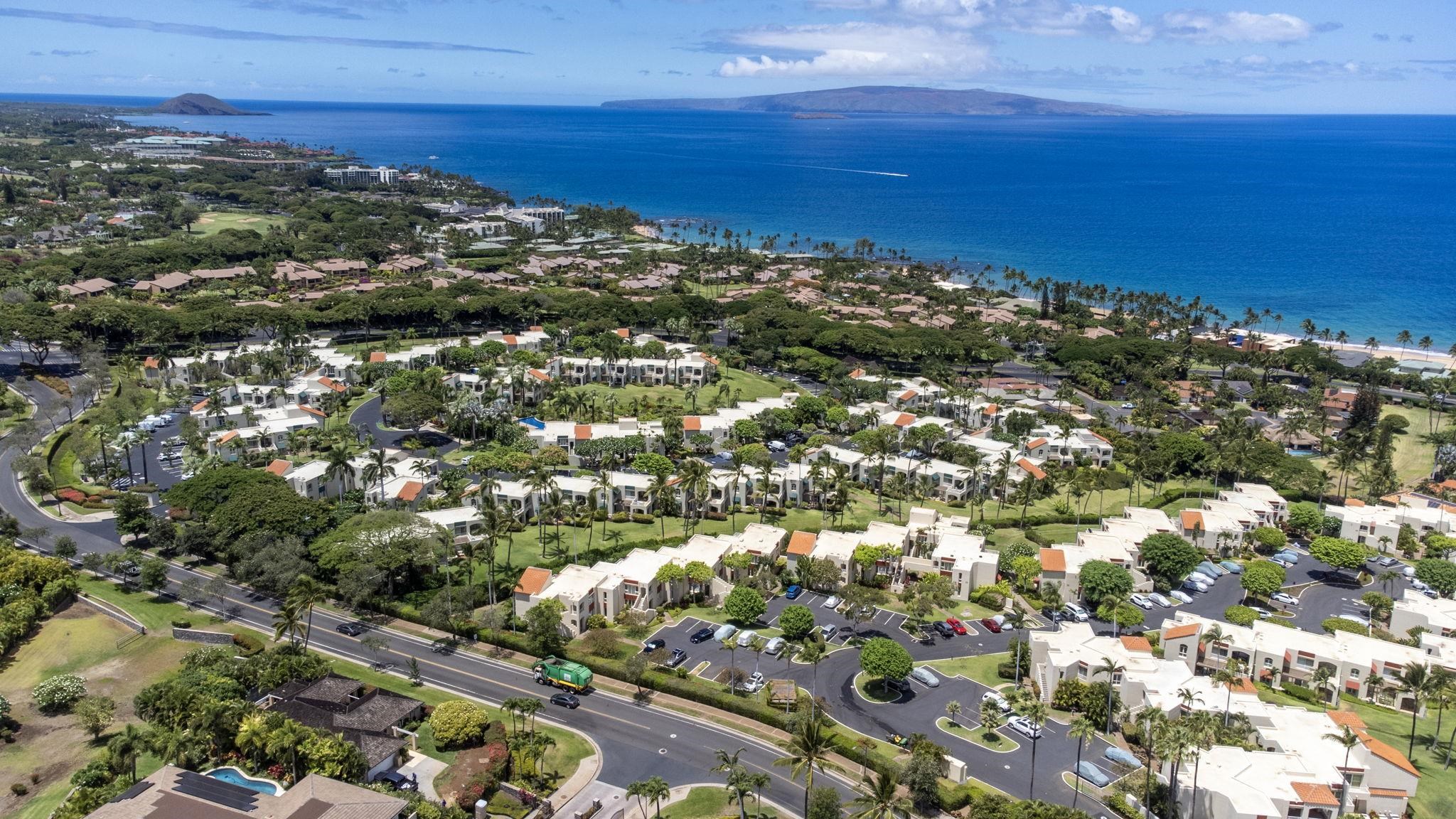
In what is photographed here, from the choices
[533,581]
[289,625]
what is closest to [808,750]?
[533,581]

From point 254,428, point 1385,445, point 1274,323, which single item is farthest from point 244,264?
point 1274,323

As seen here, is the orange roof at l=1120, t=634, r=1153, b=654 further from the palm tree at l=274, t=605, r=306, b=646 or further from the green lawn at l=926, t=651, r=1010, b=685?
the palm tree at l=274, t=605, r=306, b=646

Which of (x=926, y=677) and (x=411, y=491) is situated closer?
(x=926, y=677)

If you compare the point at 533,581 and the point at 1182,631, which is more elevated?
the point at 533,581

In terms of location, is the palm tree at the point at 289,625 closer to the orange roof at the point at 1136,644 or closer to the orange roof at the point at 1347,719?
the orange roof at the point at 1136,644

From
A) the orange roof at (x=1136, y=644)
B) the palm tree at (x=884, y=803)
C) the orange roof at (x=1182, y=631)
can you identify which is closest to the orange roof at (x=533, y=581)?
the palm tree at (x=884, y=803)

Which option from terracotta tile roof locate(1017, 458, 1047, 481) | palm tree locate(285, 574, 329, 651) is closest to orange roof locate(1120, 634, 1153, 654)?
terracotta tile roof locate(1017, 458, 1047, 481)

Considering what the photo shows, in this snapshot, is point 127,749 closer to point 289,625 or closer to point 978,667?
point 289,625
